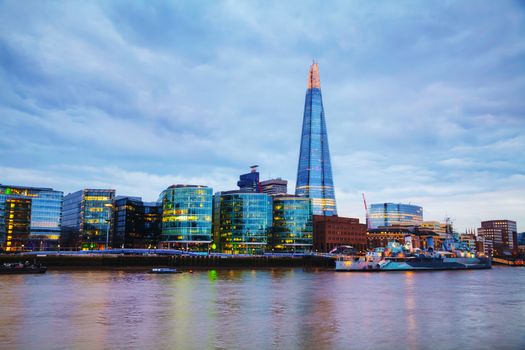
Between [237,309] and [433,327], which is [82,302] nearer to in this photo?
[237,309]

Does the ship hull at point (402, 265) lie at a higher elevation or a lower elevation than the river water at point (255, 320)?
higher

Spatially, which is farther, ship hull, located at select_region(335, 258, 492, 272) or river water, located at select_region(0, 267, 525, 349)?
ship hull, located at select_region(335, 258, 492, 272)

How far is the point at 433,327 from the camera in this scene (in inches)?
1896

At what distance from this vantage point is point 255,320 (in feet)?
168

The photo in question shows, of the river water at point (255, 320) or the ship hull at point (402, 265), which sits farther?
the ship hull at point (402, 265)

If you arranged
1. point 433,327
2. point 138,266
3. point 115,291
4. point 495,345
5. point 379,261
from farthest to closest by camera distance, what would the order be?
point 138,266, point 379,261, point 115,291, point 433,327, point 495,345

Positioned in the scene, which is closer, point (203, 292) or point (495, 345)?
point (495, 345)

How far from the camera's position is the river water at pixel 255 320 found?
132ft

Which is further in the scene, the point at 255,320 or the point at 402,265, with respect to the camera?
the point at 402,265

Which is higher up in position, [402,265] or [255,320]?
[402,265]

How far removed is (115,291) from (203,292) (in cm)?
1318

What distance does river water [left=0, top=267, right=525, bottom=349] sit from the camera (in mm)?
40250

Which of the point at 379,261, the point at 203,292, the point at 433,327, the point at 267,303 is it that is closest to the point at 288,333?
the point at 433,327

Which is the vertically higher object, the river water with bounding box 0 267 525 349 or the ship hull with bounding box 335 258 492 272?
the ship hull with bounding box 335 258 492 272
